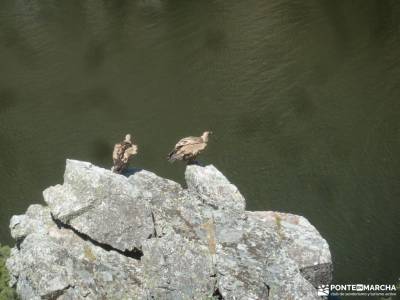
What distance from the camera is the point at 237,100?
26297 millimetres

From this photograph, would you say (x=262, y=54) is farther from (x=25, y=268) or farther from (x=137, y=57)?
(x=25, y=268)

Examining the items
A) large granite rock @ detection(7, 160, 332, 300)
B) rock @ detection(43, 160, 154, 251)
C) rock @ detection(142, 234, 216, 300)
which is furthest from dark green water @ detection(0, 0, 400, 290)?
rock @ detection(43, 160, 154, 251)

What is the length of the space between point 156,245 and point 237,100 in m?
14.7

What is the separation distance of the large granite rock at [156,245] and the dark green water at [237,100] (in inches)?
218

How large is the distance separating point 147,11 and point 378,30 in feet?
44.4

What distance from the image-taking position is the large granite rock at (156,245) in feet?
38.8

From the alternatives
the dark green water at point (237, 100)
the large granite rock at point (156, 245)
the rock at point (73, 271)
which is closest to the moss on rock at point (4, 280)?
the large granite rock at point (156, 245)

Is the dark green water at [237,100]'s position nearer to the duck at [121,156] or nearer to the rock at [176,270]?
the duck at [121,156]

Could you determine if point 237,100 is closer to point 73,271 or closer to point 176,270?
point 176,270

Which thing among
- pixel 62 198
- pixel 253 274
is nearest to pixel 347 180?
pixel 253 274

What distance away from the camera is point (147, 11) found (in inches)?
1404

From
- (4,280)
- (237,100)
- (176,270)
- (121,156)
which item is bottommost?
(176,270)

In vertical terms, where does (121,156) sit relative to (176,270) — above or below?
above

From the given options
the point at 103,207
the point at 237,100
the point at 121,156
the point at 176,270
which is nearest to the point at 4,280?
the point at 103,207
